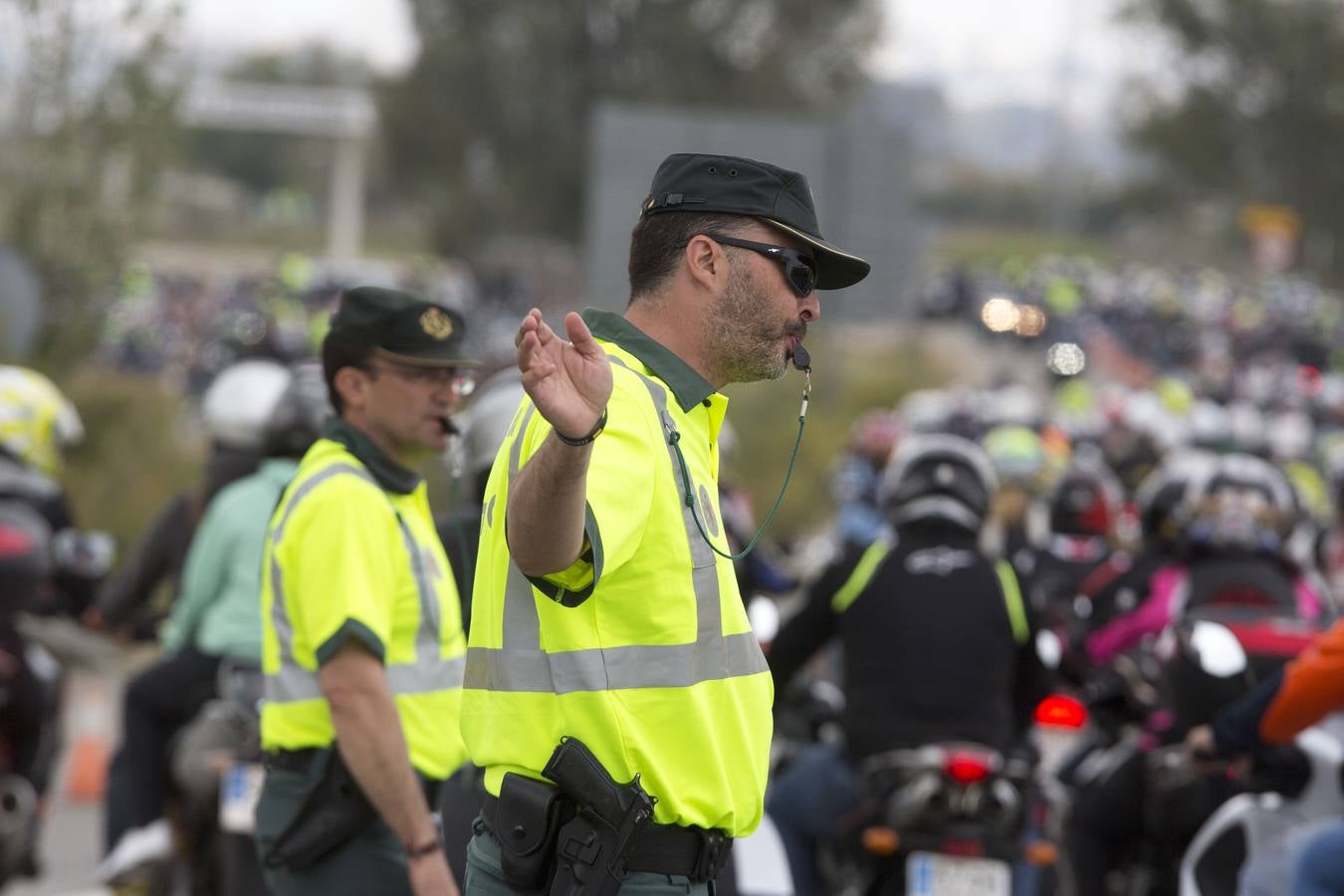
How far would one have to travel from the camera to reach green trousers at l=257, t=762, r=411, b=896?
443cm

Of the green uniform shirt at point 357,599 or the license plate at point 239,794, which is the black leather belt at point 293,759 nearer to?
the green uniform shirt at point 357,599

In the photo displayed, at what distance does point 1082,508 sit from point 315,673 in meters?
6.68

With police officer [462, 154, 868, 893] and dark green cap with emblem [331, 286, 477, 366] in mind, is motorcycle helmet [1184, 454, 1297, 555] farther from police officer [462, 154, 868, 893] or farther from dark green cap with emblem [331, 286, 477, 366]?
police officer [462, 154, 868, 893]

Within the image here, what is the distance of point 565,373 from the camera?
294cm

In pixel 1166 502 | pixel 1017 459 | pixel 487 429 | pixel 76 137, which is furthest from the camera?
pixel 76 137

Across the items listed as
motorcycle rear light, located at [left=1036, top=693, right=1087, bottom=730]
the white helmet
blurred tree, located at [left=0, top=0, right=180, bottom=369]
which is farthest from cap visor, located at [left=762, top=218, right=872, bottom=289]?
blurred tree, located at [left=0, top=0, right=180, bottom=369]

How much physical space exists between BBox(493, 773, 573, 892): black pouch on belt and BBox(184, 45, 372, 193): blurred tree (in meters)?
99.1

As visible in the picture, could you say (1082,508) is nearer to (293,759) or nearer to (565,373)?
(293,759)

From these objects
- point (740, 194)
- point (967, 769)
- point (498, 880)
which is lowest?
point (967, 769)

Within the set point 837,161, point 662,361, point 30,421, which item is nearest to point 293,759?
point 662,361

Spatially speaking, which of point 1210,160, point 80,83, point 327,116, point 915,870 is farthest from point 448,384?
point 1210,160

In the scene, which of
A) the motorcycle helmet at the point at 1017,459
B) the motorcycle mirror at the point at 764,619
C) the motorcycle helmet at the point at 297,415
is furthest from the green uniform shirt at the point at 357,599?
the motorcycle helmet at the point at 1017,459

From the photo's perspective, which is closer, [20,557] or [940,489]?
[20,557]

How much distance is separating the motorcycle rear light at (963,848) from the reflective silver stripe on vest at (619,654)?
9.12 ft
